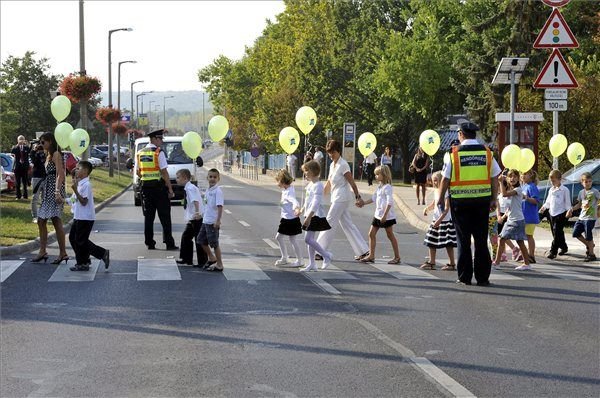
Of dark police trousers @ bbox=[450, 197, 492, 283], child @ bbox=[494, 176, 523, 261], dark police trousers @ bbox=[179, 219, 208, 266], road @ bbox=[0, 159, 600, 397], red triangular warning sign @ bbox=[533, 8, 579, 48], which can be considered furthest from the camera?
red triangular warning sign @ bbox=[533, 8, 579, 48]

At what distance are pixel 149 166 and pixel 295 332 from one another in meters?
7.95

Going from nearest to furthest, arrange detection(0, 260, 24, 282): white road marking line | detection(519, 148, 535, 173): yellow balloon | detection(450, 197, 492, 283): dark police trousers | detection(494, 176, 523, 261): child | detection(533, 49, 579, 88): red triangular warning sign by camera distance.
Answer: detection(450, 197, 492, 283): dark police trousers, detection(0, 260, 24, 282): white road marking line, detection(494, 176, 523, 261): child, detection(519, 148, 535, 173): yellow balloon, detection(533, 49, 579, 88): red triangular warning sign

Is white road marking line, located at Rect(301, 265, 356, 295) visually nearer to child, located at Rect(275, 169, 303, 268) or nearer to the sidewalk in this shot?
child, located at Rect(275, 169, 303, 268)

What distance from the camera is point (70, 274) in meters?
Result: 13.1

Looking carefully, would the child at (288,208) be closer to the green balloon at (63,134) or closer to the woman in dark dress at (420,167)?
the green balloon at (63,134)

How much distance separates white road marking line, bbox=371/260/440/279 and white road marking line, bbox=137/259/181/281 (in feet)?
9.54

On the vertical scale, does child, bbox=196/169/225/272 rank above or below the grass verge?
above

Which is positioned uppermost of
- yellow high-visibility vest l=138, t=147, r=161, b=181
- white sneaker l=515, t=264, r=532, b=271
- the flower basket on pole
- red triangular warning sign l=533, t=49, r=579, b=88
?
the flower basket on pole

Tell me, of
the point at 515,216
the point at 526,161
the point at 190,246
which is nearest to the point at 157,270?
the point at 190,246

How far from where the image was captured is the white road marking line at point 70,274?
12.6m

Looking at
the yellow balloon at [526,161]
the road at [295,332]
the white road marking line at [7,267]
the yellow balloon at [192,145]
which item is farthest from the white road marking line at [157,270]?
the yellow balloon at [526,161]

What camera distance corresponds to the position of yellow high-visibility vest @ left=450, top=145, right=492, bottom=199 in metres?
12.2

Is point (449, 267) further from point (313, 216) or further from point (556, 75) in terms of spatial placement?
point (556, 75)

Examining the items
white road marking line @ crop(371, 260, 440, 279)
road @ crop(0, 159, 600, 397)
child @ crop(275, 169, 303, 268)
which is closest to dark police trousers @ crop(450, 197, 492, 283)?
road @ crop(0, 159, 600, 397)
